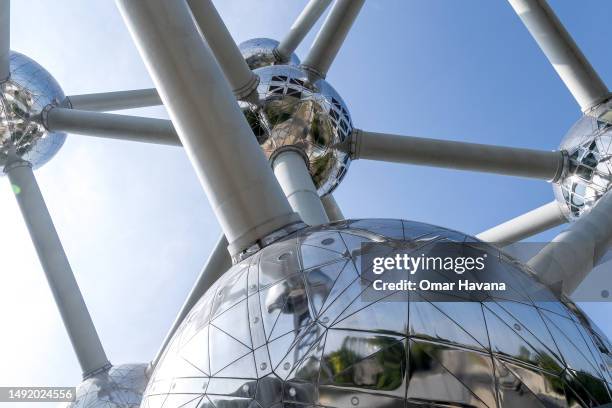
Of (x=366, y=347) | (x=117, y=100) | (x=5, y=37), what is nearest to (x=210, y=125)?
(x=366, y=347)

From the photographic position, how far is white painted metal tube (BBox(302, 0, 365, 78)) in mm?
8938

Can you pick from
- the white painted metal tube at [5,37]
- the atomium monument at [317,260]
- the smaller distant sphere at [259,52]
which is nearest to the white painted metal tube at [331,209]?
the atomium monument at [317,260]

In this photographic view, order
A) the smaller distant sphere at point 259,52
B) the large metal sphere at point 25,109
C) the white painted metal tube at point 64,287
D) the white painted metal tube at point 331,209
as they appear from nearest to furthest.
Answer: the white painted metal tube at point 64,287, the large metal sphere at point 25,109, the white painted metal tube at point 331,209, the smaller distant sphere at point 259,52

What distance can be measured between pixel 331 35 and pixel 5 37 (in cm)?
404

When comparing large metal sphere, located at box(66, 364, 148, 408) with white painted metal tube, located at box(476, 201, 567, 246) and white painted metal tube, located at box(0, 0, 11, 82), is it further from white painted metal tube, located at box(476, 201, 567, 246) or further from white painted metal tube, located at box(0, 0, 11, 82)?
white painted metal tube, located at box(476, 201, 567, 246)

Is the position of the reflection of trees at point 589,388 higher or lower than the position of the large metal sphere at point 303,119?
lower

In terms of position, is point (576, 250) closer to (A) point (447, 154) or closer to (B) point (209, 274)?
(A) point (447, 154)

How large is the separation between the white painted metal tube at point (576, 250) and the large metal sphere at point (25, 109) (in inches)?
268

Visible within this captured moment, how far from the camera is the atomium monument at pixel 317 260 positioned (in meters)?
2.88

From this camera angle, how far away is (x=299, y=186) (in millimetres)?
6715

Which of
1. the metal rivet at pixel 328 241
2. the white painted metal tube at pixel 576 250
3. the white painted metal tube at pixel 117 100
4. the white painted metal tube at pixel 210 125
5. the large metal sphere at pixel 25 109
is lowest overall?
the metal rivet at pixel 328 241

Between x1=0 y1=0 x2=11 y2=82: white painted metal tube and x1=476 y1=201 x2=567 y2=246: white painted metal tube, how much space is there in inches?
252

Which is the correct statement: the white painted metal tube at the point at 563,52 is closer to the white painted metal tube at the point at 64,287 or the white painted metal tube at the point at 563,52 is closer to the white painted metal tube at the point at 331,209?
the white painted metal tube at the point at 331,209

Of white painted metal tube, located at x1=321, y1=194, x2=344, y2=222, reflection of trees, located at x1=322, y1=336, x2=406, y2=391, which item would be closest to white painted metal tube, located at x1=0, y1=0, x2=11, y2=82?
white painted metal tube, located at x1=321, y1=194, x2=344, y2=222
